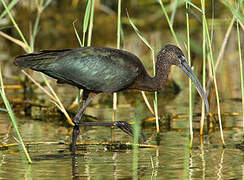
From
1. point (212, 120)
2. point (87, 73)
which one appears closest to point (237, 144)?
point (212, 120)

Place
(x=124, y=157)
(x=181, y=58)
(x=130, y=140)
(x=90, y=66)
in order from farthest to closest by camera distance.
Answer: (x=130, y=140)
(x=181, y=58)
(x=90, y=66)
(x=124, y=157)

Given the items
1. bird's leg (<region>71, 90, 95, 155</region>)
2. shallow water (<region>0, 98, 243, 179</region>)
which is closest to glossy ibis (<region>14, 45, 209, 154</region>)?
bird's leg (<region>71, 90, 95, 155</region>)

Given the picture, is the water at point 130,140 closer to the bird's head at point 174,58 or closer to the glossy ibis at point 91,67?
the glossy ibis at point 91,67

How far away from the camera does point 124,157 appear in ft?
22.5

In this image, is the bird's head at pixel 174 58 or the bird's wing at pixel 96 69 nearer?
the bird's wing at pixel 96 69

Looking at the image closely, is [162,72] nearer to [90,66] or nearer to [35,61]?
[90,66]

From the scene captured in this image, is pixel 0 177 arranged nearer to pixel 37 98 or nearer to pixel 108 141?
pixel 108 141

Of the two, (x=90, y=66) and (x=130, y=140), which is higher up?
(x=90, y=66)

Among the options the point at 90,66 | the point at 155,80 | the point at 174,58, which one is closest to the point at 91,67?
the point at 90,66

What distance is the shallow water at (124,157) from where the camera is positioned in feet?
20.0

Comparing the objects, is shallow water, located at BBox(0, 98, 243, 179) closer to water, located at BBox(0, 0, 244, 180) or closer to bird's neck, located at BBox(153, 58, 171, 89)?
water, located at BBox(0, 0, 244, 180)

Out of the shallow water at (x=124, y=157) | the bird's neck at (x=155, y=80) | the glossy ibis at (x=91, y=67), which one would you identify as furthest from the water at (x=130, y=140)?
the bird's neck at (x=155, y=80)

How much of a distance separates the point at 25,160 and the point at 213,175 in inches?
78.8

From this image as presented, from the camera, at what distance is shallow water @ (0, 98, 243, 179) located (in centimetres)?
609
